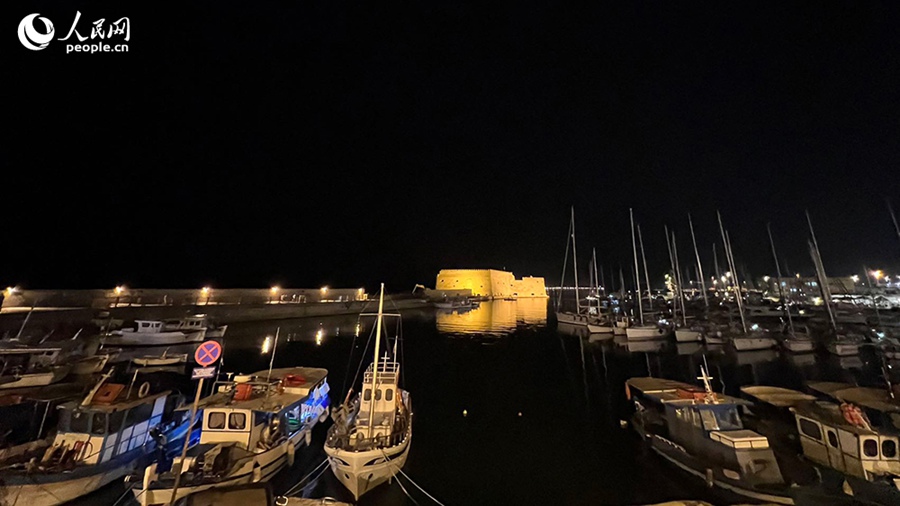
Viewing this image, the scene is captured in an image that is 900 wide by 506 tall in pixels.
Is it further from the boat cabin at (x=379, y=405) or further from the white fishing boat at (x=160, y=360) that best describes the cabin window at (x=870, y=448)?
the white fishing boat at (x=160, y=360)

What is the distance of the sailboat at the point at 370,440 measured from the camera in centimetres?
980

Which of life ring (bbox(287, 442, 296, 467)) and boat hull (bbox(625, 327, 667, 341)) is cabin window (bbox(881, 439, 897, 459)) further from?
boat hull (bbox(625, 327, 667, 341))

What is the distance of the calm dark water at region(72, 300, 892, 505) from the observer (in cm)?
1116

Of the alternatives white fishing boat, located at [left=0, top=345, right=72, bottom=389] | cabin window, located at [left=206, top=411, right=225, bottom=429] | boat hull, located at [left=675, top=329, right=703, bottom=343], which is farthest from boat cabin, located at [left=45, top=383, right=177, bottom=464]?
boat hull, located at [left=675, top=329, right=703, bottom=343]

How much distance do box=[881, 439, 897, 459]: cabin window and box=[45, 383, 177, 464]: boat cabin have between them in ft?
74.3

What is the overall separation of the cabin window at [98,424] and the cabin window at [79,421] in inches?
6.5

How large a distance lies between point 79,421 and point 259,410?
5169mm

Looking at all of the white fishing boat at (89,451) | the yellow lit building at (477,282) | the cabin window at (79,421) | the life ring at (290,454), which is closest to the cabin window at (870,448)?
the life ring at (290,454)

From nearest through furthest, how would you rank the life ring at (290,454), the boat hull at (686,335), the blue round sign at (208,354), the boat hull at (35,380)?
the blue round sign at (208,354) < the life ring at (290,454) < the boat hull at (35,380) < the boat hull at (686,335)

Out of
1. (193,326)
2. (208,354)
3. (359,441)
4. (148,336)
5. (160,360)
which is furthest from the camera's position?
(193,326)

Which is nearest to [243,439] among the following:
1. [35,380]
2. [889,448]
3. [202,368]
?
[202,368]

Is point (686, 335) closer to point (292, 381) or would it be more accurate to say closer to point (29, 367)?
point (292, 381)

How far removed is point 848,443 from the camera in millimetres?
9891

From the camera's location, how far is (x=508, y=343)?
43.7 metres
